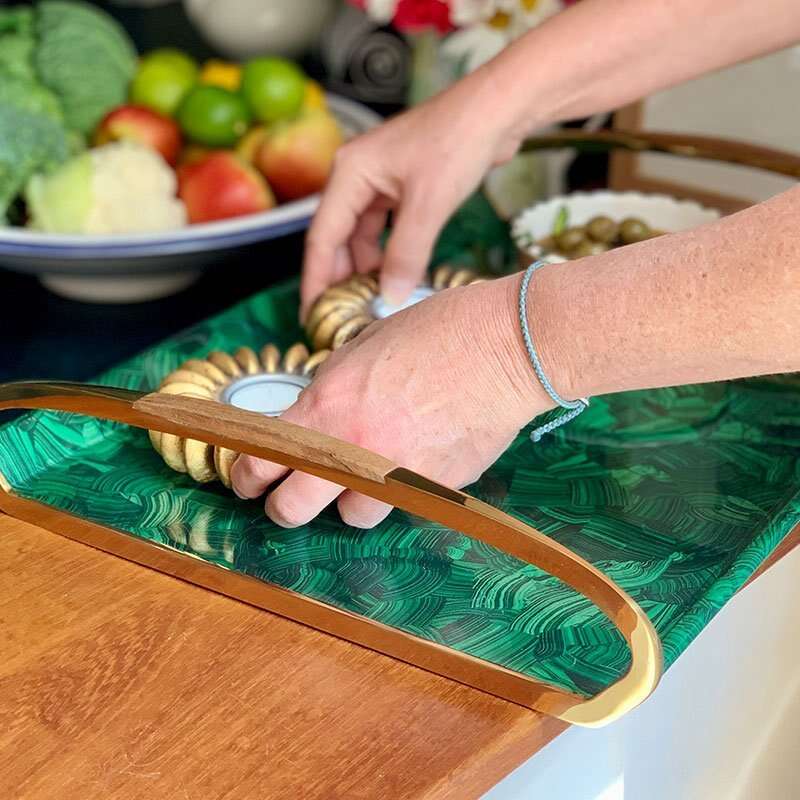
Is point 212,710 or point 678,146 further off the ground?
point 678,146

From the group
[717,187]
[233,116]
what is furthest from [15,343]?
[717,187]

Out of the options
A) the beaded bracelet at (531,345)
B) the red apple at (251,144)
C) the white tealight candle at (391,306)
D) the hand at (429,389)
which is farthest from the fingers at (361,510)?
the red apple at (251,144)

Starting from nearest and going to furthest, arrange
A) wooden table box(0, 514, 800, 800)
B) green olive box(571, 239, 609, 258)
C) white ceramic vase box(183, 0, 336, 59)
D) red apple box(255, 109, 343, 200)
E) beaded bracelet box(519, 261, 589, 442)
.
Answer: wooden table box(0, 514, 800, 800)
beaded bracelet box(519, 261, 589, 442)
green olive box(571, 239, 609, 258)
red apple box(255, 109, 343, 200)
white ceramic vase box(183, 0, 336, 59)

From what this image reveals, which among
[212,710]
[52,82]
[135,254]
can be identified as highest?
[52,82]

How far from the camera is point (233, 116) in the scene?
1.16 m

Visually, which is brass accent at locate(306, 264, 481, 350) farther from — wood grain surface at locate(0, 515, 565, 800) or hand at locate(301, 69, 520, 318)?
wood grain surface at locate(0, 515, 565, 800)

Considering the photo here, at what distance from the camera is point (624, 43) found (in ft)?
2.99

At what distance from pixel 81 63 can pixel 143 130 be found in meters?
0.10

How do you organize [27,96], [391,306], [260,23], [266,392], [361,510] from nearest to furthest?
[361,510]
[266,392]
[391,306]
[27,96]
[260,23]

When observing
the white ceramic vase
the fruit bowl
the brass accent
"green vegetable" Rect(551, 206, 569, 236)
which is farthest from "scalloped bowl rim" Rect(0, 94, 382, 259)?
the white ceramic vase

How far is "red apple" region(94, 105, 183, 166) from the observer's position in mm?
1153

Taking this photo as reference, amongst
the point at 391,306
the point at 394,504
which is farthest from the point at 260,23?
the point at 394,504

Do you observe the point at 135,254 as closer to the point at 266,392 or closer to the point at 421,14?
the point at 266,392

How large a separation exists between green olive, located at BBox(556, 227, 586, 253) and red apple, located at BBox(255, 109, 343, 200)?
0.24 metres
